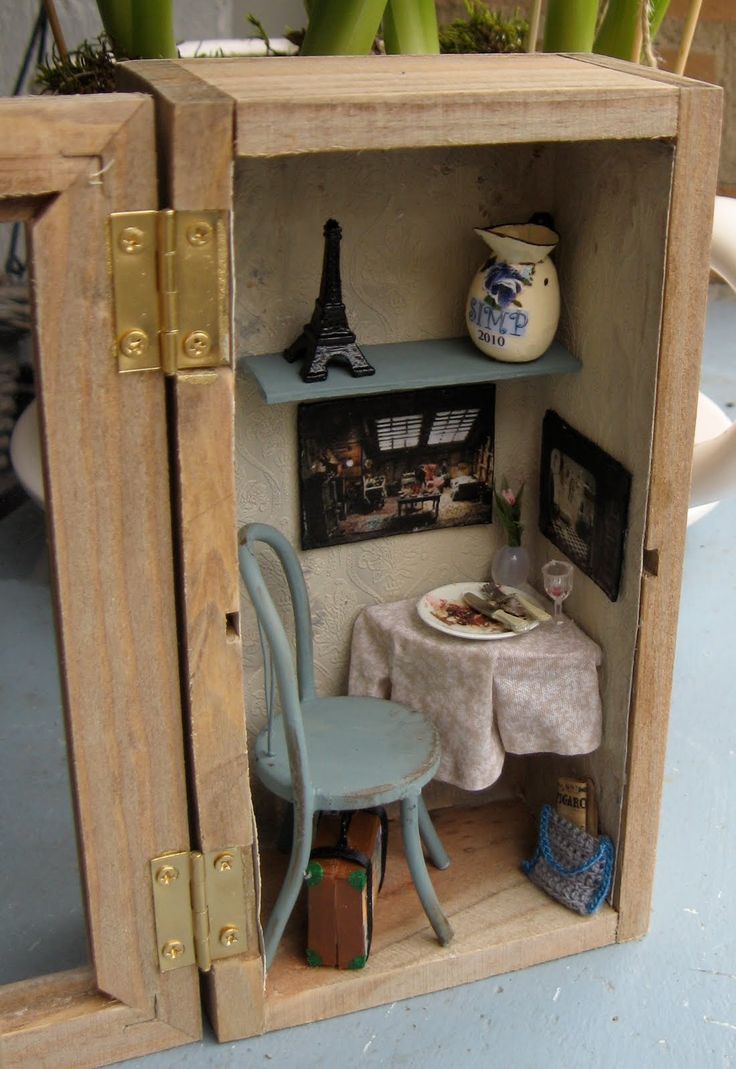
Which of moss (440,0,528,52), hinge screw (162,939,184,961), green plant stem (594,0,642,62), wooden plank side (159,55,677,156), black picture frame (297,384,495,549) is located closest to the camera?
wooden plank side (159,55,677,156)

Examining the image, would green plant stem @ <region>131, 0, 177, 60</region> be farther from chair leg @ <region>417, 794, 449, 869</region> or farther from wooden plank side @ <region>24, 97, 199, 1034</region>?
chair leg @ <region>417, 794, 449, 869</region>

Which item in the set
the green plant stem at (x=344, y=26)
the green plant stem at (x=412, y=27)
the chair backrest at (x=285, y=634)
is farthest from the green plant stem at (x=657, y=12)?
the chair backrest at (x=285, y=634)

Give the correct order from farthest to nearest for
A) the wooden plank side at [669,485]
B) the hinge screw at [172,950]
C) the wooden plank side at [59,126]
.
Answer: the hinge screw at [172,950] < the wooden plank side at [669,485] < the wooden plank side at [59,126]

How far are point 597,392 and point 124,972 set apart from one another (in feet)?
Answer: 2.69

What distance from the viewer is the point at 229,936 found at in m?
1.36

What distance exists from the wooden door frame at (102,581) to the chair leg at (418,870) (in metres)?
0.28

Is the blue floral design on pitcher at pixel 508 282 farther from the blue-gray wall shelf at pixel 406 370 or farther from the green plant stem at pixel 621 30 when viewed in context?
the green plant stem at pixel 621 30

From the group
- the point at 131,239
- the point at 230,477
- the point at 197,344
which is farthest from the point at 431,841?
the point at 131,239

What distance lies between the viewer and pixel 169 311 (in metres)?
1.07

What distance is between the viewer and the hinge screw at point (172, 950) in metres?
1.34

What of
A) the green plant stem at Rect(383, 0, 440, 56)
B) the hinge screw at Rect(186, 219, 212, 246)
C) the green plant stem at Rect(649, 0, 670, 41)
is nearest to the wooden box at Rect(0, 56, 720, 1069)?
the hinge screw at Rect(186, 219, 212, 246)

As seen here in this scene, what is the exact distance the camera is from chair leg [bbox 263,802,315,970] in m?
1.43

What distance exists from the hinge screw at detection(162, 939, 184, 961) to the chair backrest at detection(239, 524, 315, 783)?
8.3 inches

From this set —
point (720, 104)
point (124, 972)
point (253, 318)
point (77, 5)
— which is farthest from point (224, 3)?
point (124, 972)
